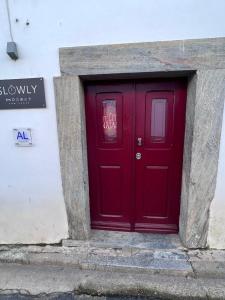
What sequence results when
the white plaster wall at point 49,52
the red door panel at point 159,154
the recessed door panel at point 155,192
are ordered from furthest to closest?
1. the recessed door panel at point 155,192
2. the red door panel at point 159,154
3. the white plaster wall at point 49,52

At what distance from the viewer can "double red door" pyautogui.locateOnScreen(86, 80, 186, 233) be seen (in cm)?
244

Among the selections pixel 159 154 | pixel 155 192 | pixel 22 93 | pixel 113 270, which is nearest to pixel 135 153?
pixel 159 154

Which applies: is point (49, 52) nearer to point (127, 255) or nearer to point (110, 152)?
point (110, 152)

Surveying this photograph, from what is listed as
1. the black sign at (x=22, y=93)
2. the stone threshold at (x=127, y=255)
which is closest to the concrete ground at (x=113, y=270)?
the stone threshold at (x=127, y=255)

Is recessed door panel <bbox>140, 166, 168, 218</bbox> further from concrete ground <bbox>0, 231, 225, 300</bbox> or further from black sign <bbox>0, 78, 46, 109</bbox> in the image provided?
black sign <bbox>0, 78, 46, 109</bbox>

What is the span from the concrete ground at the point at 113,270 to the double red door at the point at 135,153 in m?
0.30

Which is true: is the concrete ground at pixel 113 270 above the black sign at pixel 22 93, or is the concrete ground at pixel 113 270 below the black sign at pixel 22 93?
below

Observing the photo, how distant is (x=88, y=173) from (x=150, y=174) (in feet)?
2.76

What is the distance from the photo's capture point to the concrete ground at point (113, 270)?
81.6 inches

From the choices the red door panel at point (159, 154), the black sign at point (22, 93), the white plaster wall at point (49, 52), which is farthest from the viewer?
the red door panel at point (159, 154)

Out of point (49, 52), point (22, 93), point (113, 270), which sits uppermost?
point (49, 52)

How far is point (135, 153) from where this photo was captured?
259 centimetres

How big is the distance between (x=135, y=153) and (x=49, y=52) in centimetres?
156

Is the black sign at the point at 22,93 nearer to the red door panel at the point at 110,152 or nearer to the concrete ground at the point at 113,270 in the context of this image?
the red door panel at the point at 110,152
